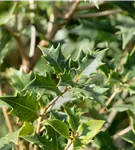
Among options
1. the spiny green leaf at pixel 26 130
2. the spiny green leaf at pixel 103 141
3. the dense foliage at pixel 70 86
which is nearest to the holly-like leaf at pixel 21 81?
the dense foliage at pixel 70 86

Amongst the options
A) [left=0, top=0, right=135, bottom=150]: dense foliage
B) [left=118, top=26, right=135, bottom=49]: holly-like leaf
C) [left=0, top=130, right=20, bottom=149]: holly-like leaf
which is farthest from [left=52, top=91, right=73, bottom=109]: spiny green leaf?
[left=118, top=26, right=135, bottom=49]: holly-like leaf

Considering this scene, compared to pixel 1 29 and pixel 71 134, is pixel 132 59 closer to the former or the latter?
pixel 71 134

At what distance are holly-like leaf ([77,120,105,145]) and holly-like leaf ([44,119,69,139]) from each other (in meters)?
0.03

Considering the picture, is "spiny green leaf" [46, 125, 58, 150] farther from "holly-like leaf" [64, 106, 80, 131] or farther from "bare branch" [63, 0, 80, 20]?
"bare branch" [63, 0, 80, 20]

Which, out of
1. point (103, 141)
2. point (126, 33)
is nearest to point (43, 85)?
point (103, 141)

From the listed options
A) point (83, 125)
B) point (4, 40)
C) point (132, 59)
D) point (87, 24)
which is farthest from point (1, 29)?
point (83, 125)

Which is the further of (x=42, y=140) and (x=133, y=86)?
(x=133, y=86)

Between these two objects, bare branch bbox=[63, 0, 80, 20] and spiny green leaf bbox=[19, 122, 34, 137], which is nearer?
spiny green leaf bbox=[19, 122, 34, 137]

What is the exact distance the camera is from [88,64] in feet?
2.95

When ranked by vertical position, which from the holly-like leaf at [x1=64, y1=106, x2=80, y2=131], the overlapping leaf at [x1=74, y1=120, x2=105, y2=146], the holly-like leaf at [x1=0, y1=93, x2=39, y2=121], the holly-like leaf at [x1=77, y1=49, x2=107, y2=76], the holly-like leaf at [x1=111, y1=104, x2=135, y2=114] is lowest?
the holly-like leaf at [x1=111, y1=104, x2=135, y2=114]

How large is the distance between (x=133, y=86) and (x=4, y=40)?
433 millimetres

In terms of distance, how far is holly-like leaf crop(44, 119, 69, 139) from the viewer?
86 cm

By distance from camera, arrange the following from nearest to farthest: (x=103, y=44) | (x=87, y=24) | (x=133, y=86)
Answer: (x=133, y=86) → (x=87, y=24) → (x=103, y=44)

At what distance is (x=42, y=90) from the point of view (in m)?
0.88
